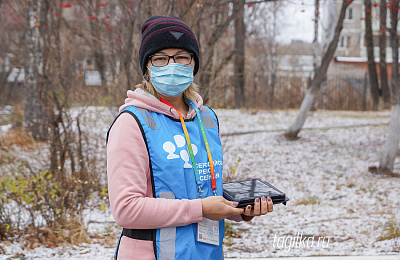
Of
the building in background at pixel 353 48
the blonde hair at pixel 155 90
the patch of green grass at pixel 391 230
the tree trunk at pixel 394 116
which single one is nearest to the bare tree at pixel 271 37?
the building in background at pixel 353 48

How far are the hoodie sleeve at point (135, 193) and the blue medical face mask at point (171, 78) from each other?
298 mm

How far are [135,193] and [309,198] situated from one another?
213 inches

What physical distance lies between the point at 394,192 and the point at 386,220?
147 centimetres

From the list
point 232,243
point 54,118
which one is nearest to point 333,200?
point 232,243

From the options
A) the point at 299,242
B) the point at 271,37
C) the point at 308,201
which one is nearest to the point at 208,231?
the point at 299,242

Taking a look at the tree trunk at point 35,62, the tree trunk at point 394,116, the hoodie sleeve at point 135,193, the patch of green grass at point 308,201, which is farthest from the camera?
the tree trunk at point 394,116

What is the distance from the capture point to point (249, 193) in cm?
185

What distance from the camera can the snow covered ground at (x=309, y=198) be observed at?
4.49 meters

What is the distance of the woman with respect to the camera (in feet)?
5.25

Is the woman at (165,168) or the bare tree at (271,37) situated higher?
the bare tree at (271,37)

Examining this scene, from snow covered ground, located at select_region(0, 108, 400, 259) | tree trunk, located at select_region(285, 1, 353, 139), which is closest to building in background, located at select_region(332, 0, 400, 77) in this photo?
snow covered ground, located at select_region(0, 108, 400, 259)

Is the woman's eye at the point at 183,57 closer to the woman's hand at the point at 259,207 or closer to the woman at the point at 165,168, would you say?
the woman at the point at 165,168

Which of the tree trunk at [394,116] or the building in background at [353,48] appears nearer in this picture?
the tree trunk at [394,116]

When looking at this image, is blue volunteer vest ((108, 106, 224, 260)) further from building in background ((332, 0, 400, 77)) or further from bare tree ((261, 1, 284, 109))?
building in background ((332, 0, 400, 77))
